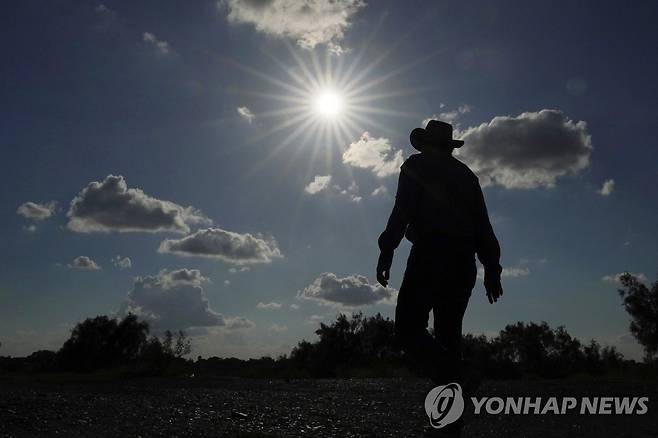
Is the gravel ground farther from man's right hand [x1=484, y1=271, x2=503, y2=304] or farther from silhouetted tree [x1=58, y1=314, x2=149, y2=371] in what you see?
silhouetted tree [x1=58, y1=314, x2=149, y2=371]

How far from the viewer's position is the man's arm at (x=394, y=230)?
13.1 feet

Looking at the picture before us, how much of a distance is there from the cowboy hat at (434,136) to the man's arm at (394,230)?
0.56 meters

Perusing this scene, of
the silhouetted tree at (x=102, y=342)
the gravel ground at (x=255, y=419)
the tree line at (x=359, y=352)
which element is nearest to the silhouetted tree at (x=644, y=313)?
the tree line at (x=359, y=352)

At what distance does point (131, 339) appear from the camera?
3412 centimetres

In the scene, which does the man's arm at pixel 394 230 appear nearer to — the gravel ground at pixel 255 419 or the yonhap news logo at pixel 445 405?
the yonhap news logo at pixel 445 405

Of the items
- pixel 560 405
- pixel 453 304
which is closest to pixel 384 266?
pixel 453 304

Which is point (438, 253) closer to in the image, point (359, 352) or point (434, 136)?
point (434, 136)

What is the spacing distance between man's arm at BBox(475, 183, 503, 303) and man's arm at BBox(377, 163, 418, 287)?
0.64 m

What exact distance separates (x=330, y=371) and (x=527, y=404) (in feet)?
43.3

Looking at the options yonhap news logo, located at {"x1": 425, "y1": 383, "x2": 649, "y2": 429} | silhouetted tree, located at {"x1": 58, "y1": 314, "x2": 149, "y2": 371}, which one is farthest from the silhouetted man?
silhouetted tree, located at {"x1": 58, "y1": 314, "x2": 149, "y2": 371}

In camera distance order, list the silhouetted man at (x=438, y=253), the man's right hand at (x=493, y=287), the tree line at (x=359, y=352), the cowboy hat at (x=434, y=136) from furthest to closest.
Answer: the tree line at (x=359, y=352), the cowboy hat at (x=434, y=136), the man's right hand at (x=493, y=287), the silhouetted man at (x=438, y=253)

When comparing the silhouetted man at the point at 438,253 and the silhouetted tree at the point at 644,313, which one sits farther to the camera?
the silhouetted tree at the point at 644,313

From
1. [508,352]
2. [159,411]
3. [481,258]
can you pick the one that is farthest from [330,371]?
[481,258]

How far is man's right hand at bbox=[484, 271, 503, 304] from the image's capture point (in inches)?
165
